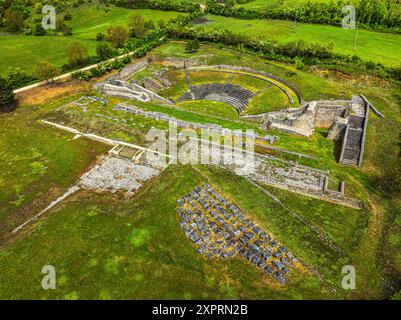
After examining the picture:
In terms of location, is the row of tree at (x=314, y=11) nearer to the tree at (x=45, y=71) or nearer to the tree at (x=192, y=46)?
the tree at (x=192, y=46)

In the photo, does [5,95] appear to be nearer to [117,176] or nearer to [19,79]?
[19,79]

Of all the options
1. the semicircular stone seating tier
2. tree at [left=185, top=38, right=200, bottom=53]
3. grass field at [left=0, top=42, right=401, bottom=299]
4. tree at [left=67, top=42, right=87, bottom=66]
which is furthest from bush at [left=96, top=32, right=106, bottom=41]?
grass field at [left=0, top=42, right=401, bottom=299]

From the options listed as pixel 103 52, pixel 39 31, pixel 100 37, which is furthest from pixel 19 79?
pixel 39 31

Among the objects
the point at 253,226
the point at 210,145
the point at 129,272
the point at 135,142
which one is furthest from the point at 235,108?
the point at 129,272

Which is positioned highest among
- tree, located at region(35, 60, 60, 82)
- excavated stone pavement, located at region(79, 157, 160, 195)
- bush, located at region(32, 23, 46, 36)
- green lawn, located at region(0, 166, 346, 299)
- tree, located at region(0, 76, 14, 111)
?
bush, located at region(32, 23, 46, 36)

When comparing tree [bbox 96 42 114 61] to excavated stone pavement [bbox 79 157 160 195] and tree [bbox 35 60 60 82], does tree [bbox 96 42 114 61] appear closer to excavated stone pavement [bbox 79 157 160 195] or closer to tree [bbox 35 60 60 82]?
tree [bbox 35 60 60 82]

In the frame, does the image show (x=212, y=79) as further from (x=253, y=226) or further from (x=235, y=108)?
(x=253, y=226)

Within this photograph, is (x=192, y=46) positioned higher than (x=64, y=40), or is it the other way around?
(x=64, y=40)
